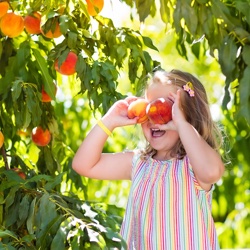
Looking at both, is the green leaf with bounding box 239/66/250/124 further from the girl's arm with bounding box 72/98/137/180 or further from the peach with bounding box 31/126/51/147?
the peach with bounding box 31/126/51/147

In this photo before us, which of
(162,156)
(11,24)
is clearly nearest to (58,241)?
(162,156)

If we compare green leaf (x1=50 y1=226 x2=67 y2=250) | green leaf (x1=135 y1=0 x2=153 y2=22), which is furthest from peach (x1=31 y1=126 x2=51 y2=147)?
green leaf (x1=50 y1=226 x2=67 y2=250)

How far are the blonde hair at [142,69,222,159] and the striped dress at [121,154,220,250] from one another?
0.07m

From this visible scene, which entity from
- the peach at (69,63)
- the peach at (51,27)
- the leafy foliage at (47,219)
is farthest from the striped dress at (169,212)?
the peach at (51,27)

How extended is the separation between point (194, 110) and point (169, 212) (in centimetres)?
32

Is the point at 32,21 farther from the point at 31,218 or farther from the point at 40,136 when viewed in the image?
the point at 31,218

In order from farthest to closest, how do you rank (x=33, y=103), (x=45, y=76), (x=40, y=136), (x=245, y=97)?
(x=40, y=136), (x=45, y=76), (x=33, y=103), (x=245, y=97)

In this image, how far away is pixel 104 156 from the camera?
254cm

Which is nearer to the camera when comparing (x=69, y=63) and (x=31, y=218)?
(x=31, y=218)

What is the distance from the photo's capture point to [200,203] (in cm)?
241

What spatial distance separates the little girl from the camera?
231cm

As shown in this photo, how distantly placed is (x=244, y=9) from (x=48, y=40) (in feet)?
3.29

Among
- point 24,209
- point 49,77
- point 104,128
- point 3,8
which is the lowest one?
point 24,209

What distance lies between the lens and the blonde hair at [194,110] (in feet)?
8.11
